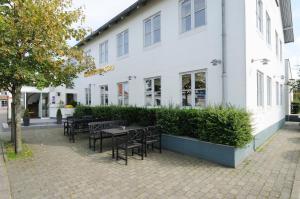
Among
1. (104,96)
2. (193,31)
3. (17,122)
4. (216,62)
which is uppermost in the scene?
(193,31)

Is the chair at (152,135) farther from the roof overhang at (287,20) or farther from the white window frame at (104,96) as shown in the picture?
the roof overhang at (287,20)

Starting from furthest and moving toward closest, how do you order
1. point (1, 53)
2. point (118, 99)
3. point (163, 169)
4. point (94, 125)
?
1. point (118, 99)
2. point (94, 125)
3. point (1, 53)
4. point (163, 169)

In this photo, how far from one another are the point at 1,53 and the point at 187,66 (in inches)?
Result: 266

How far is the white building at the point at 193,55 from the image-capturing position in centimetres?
780

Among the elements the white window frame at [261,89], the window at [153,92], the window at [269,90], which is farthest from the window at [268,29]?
the window at [153,92]

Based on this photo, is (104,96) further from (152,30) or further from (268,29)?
(268,29)

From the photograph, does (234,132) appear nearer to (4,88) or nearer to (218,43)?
(218,43)

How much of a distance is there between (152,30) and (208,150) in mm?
7311

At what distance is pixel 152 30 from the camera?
1162 centimetres

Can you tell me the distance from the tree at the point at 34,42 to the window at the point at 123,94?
5.89 meters

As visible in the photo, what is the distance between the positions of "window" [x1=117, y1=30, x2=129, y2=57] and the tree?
5839 mm

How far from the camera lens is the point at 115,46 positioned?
15.0 meters

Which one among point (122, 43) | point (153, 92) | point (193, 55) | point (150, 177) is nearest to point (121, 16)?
point (122, 43)

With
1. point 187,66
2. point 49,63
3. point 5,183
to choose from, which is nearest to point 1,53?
point 49,63
